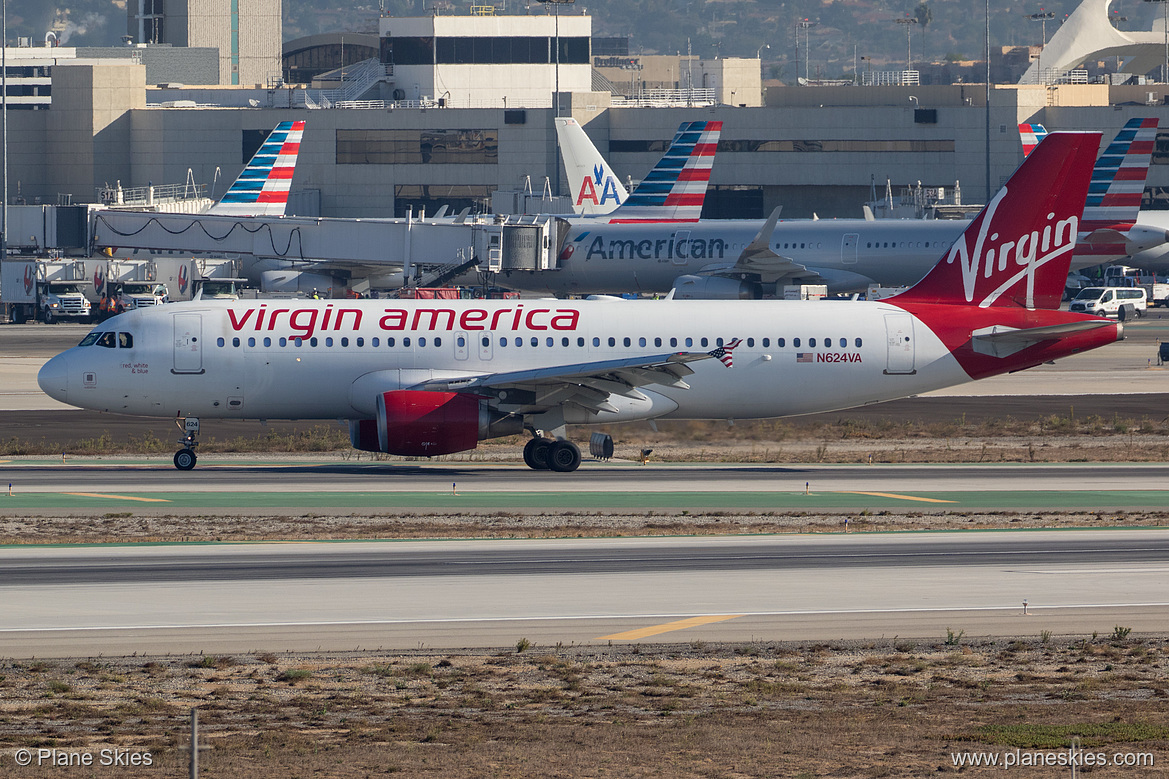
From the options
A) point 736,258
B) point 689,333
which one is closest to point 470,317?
point 689,333

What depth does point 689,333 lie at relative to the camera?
41625mm

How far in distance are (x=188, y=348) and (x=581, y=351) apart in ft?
34.9

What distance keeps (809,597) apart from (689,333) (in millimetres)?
17737

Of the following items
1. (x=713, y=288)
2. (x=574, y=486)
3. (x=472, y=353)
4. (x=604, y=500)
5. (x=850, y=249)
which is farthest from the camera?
(x=850, y=249)

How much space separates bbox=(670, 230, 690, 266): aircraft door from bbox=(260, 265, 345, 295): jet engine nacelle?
2482 centimetres

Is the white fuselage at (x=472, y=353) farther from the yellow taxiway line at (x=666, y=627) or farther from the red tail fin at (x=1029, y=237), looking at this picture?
the yellow taxiway line at (x=666, y=627)

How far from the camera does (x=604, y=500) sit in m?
35.8

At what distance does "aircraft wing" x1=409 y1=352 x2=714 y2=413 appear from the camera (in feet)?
126

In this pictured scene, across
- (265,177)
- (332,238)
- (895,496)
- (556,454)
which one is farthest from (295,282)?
(895,496)

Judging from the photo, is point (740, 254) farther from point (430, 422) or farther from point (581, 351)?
point (430, 422)

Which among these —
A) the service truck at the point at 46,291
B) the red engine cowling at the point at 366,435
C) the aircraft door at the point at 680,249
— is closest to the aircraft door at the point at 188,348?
the red engine cowling at the point at 366,435

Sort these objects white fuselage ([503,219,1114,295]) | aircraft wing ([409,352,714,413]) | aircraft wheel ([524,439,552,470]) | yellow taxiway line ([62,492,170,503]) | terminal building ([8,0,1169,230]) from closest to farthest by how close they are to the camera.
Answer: yellow taxiway line ([62,492,170,503])
aircraft wing ([409,352,714,413])
aircraft wheel ([524,439,552,470])
white fuselage ([503,219,1114,295])
terminal building ([8,0,1169,230])

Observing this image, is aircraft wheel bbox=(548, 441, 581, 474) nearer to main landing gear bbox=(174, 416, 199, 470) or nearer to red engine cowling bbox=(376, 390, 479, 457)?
red engine cowling bbox=(376, 390, 479, 457)

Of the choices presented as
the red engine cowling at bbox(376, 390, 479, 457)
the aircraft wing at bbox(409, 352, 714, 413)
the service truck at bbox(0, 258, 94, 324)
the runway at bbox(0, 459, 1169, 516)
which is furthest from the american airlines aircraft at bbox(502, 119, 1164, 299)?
the red engine cowling at bbox(376, 390, 479, 457)
